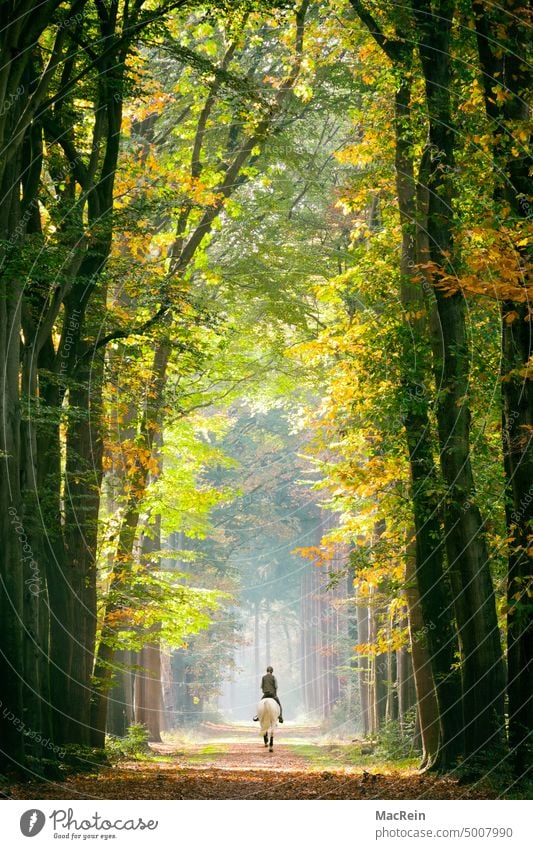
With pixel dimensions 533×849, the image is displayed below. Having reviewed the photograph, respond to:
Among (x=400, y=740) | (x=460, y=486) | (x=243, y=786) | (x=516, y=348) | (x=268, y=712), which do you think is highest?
(x=516, y=348)

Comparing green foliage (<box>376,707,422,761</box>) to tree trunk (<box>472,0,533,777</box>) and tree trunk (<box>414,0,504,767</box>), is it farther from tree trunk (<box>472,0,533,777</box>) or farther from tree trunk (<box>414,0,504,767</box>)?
tree trunk (<box>472,0,533,777</box>)

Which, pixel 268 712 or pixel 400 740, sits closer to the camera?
pixel 400 740

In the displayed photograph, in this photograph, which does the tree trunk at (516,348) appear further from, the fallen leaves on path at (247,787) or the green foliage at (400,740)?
the green foliage at (400,740)

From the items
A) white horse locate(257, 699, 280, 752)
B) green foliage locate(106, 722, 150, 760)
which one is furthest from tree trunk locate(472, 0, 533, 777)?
white horse locate(257, 699, 280, 752)

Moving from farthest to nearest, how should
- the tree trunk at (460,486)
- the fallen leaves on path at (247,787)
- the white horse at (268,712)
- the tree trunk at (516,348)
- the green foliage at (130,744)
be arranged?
the white horse at (268,712)
the green foliage at (130,744)
the tree trunk at (460,486)
the fallen leaves on path at (247,787)
the tree trunk at (516,348)

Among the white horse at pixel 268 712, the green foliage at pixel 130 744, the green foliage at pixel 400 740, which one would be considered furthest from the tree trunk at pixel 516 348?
the white horse at pixel 268 712

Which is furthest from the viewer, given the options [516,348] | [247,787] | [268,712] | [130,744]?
[268,712]

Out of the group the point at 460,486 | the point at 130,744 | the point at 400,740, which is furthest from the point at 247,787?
the point at 400,740

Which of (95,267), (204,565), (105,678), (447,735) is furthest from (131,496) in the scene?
(204,565)

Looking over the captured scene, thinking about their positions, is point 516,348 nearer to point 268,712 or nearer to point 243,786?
point 243,786

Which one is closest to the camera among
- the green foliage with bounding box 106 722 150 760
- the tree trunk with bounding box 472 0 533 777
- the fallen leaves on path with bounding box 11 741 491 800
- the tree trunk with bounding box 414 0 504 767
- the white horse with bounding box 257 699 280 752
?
the tree trunk with bounding box 472 0 533 777

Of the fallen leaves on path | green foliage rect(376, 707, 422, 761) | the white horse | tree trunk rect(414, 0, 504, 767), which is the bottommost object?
green foliage rect(376, 707, 422, 761)

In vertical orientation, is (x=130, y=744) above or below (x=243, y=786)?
below

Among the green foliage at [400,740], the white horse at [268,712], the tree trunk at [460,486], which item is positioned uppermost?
the tree trunk at [460,486]
